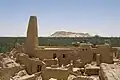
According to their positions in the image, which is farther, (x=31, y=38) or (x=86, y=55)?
(x=31, y=38)

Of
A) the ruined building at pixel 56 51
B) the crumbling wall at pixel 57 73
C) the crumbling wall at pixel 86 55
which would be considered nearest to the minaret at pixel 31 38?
the ruined building at pixel 56 51

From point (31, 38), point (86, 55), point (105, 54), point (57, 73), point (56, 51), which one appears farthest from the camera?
point (56, 51)

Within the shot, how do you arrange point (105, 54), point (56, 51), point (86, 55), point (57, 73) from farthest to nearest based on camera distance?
point (56, 51) < point (86, 55) < point (105, 54) < point (57, 73)

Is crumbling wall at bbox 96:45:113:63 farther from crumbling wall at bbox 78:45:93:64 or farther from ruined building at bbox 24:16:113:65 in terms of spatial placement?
crumbling wall at bbox 78:45:93:64

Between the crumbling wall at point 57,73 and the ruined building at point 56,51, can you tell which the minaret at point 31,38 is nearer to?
the ruined building at point 56,51

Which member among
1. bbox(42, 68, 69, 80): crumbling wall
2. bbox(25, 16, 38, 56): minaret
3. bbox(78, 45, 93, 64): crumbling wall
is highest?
bbox(25, 16, 38, 56): minaret

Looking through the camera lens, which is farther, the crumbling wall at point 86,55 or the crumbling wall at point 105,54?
the crumbling wall at point 86,55

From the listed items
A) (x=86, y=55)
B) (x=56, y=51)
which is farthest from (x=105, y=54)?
(x=56, y=51)

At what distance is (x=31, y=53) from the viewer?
2312 cm

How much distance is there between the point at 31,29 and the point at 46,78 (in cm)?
972

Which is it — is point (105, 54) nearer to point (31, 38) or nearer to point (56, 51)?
point (56, 51)

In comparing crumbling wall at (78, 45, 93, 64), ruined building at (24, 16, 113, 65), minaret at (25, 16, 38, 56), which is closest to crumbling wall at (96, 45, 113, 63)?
ruined building at (24, 16, 113, 65)

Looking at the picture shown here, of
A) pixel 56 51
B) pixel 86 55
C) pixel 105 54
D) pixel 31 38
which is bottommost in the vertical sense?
pixel 86 55

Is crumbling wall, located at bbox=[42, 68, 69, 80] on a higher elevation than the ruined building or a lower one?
lower
